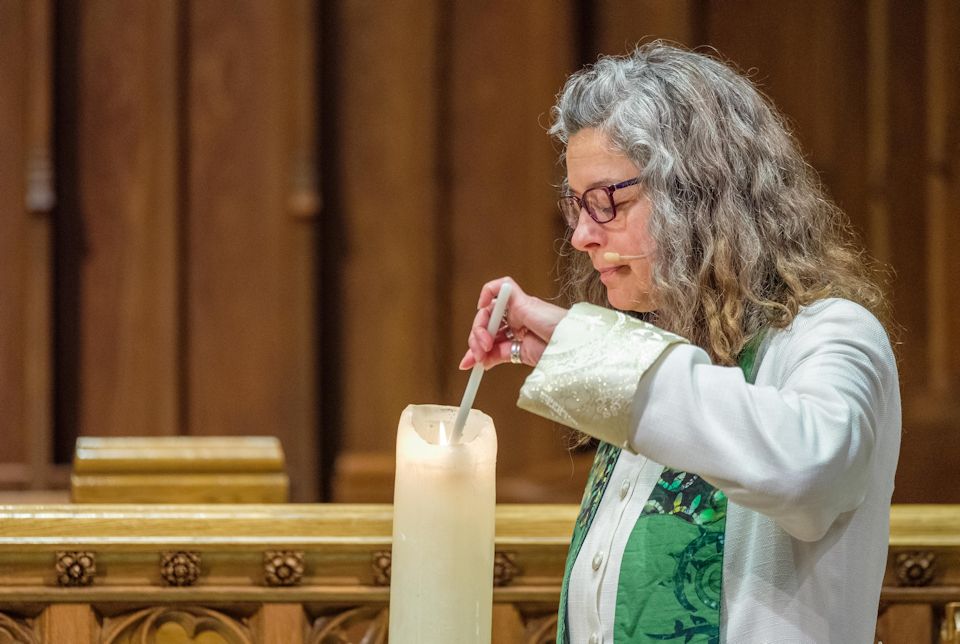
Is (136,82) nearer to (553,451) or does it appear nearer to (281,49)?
(281,49)

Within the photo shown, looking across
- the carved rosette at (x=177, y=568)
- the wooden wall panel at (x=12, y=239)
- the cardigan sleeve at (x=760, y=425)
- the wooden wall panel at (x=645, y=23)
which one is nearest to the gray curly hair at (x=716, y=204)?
the cardigan sleeve at (x=760, y=425)

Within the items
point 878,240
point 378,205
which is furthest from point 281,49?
point 878,240

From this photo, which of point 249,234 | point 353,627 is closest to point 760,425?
point 353,627

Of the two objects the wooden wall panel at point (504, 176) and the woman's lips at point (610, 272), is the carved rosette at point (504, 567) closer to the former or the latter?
the woman's lips at point (610, 272)

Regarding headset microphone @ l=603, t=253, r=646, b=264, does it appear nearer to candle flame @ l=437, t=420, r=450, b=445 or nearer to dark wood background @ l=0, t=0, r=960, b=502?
candle flame @ l=437, t=420, r=450, b=445

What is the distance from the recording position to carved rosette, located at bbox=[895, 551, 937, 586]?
1.79m

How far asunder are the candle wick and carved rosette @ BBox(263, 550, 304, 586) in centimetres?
53

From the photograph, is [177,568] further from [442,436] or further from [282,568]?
[442,436]

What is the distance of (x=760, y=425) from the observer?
1.33m

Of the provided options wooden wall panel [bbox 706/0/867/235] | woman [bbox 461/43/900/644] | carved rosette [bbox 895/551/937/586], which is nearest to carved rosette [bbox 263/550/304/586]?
woman [bbox 461/43/900/644]

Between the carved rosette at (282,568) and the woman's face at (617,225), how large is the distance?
570mm

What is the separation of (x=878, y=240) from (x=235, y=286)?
6.08 feet

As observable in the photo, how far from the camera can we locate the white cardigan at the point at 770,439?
1.33 meters

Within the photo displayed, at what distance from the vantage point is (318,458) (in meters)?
3.69
